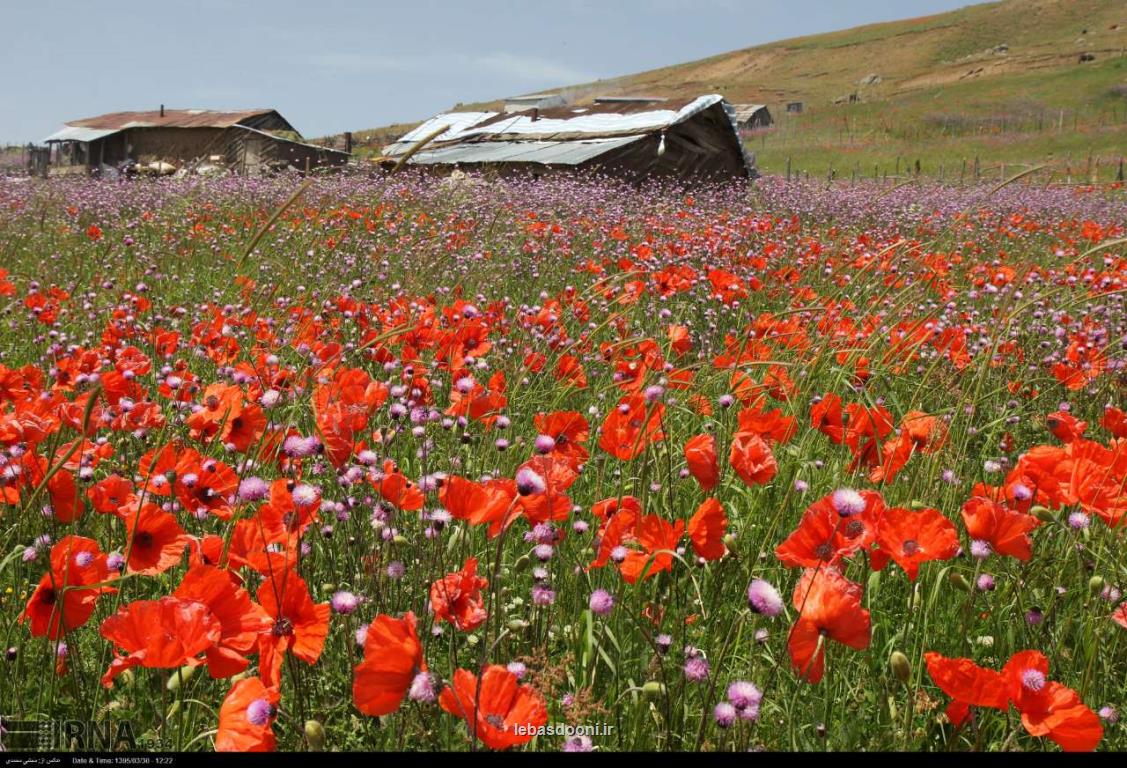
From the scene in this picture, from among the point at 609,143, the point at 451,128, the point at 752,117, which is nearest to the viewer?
the point at 609,143

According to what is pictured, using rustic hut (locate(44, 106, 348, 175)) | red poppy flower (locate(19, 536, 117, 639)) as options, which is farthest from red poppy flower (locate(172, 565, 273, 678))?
rustic hut (locate(44, 106, 348, 175))

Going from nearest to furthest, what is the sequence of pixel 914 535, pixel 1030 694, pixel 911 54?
1. pixel 1030 694
2. pixel 914 535
3. pixel 911 54

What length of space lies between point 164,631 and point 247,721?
18 cm

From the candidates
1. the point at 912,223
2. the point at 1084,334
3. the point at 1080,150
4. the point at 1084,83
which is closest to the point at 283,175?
the point at 912,223

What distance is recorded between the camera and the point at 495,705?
1077 mm

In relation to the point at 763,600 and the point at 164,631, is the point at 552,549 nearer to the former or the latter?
Answer: the point at 763,600

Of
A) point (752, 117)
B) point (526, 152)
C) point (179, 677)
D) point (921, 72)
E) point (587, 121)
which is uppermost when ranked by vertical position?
point (921, 72)

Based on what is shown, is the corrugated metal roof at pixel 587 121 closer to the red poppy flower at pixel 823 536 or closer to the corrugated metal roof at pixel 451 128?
Result: the corrugated metal roof at pixel 451 128

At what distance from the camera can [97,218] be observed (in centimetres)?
843

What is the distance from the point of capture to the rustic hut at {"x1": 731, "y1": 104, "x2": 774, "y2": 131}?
51481 millimetres

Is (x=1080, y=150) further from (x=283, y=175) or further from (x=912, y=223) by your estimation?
(x=283, y=175)

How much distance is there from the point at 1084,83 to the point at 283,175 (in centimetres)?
5479

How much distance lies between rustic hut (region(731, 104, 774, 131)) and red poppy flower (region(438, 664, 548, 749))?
52571mm

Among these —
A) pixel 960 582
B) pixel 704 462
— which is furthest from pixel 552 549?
pixel 960 582
